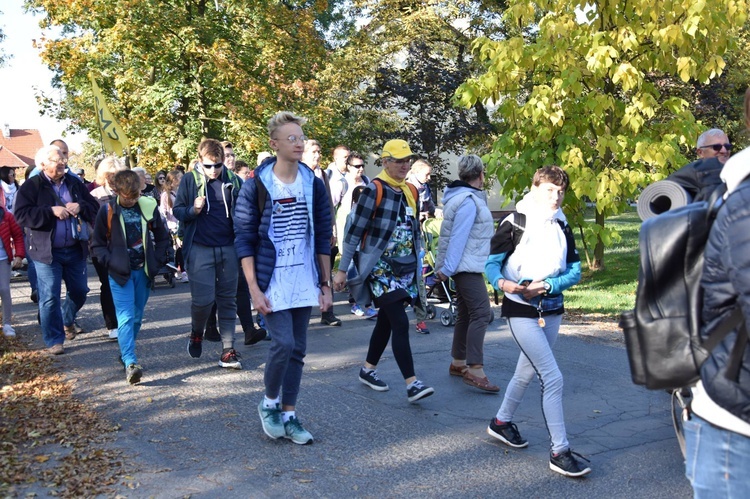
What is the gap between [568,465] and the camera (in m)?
4.80

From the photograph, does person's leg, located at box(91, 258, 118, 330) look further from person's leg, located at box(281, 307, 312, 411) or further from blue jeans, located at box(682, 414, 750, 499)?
blue jeans, located at box(682, 414, 750, 499)

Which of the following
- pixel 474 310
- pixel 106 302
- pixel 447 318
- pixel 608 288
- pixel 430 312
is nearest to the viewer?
pixel 474 310

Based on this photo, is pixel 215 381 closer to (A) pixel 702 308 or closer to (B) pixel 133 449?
(B) pixel 133 449

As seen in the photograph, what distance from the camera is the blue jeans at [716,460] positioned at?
92.2 inches

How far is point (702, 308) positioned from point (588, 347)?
20.8ft

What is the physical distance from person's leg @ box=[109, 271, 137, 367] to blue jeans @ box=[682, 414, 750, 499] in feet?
18.1

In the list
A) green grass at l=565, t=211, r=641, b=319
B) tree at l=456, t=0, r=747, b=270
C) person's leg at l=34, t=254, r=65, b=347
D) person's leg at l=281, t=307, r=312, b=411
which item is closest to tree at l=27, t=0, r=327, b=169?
green grass at l=565, t=211, r=641, b=319

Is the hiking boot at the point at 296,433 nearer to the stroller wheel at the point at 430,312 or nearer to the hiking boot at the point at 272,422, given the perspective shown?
the hiking boot at the point at 272,422

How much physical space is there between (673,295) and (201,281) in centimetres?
568

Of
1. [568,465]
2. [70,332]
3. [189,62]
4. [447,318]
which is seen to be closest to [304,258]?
[568,465]

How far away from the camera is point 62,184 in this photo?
848cm

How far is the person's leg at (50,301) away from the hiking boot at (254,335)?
184 cm

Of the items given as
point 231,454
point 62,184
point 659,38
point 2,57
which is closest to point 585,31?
point 659,38

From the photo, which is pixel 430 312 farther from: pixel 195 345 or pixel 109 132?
pixel 109 132
